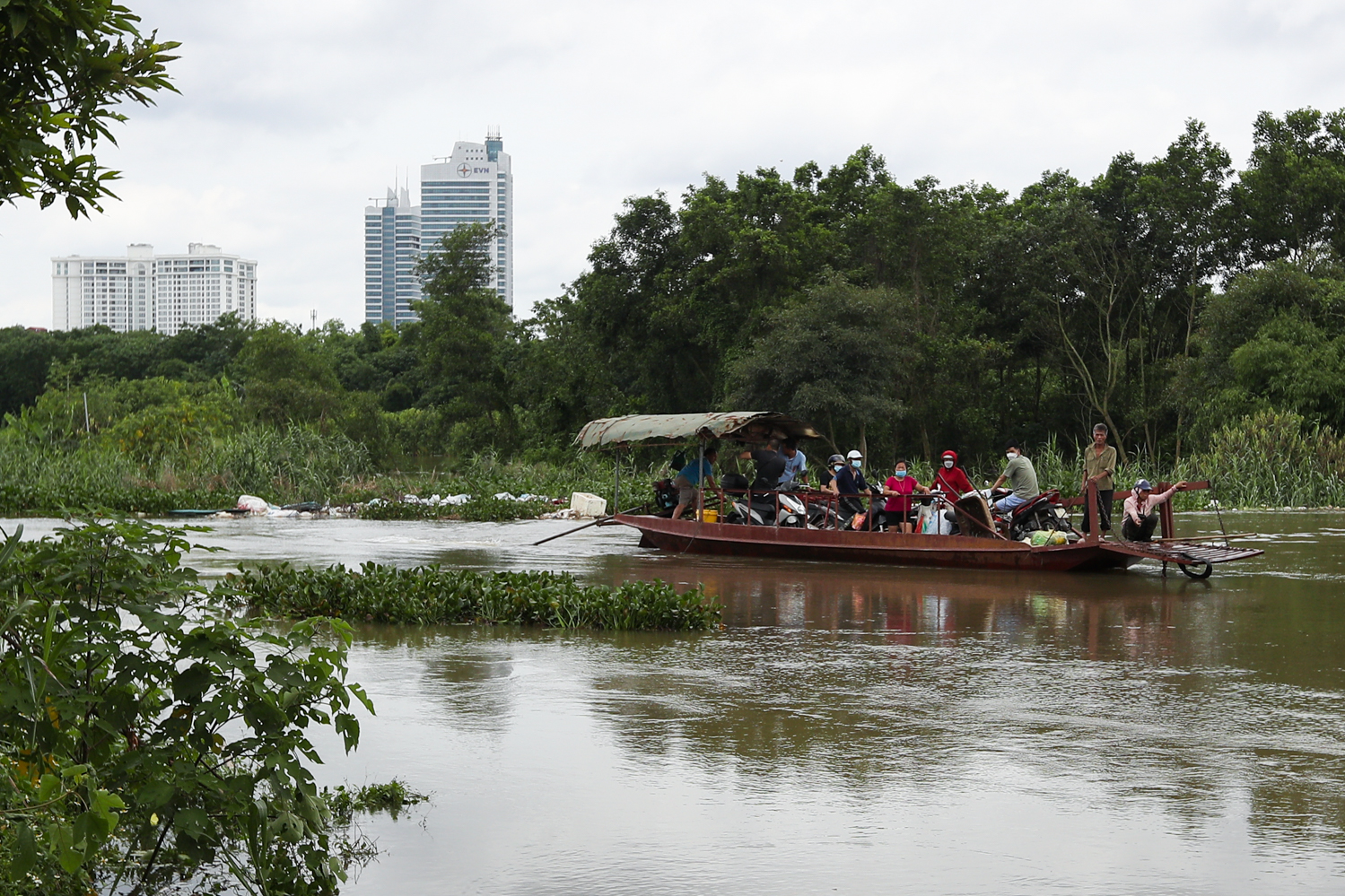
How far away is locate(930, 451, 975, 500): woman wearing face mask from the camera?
1705 centimetres

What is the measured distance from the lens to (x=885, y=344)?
36.1 m

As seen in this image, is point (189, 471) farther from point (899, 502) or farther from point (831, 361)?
point (899, 502)

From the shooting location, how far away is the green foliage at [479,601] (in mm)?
11484

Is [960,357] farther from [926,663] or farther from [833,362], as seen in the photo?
[926,663]

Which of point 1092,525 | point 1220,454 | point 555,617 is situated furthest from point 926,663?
point 1220,454

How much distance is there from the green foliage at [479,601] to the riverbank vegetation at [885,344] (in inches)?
705

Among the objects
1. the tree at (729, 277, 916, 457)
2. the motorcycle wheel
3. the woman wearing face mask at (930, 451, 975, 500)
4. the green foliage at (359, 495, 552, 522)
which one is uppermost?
the tree at (729, 277, 916, 457)

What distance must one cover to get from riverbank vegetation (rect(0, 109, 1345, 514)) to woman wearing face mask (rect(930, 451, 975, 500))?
515 inches

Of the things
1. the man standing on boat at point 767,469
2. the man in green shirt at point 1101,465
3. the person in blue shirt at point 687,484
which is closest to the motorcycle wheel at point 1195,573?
the man in green shirt at point 1101,465

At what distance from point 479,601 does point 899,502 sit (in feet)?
25.0

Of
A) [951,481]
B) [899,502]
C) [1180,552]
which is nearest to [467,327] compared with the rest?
[899,502]

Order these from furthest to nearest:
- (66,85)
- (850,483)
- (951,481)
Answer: (850,483) → (951,481) → (66,85)

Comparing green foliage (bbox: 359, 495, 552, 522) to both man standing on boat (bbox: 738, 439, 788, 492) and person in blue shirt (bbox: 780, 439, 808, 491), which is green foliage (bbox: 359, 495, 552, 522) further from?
man standing on boat (bbox: 738, 439, 788, 492)

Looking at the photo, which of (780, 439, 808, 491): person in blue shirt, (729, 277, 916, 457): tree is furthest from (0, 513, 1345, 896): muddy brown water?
(729, 277, 916, 457): tree
